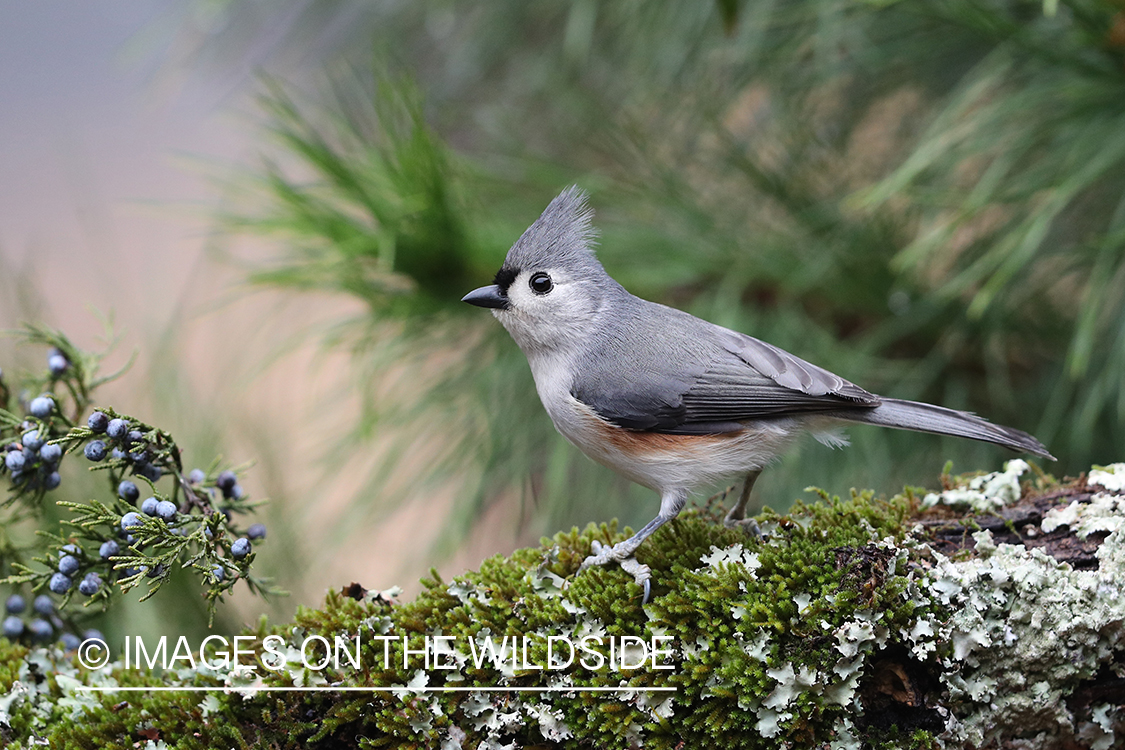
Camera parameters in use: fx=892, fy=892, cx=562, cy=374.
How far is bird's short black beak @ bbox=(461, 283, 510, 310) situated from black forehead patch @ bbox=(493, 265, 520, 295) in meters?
0.01

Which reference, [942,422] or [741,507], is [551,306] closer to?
[741,507]

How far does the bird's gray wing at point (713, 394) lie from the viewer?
169cm

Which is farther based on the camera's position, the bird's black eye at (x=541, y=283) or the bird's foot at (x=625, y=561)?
the bird's black eye at (x=541, y=283)

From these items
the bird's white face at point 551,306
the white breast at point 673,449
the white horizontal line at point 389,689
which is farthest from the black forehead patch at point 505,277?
the white horizontal line at point 389,689

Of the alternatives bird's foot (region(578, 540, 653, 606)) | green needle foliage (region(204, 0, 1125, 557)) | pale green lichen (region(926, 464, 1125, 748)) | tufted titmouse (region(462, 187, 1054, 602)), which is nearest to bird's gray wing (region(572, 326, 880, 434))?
tufted titmouse (region(462, 187, 1054, 602))

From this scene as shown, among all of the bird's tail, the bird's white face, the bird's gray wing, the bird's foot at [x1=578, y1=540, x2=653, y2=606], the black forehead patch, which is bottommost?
the bird's foot at [x1=578, y1=540, x2=653, y2=606]

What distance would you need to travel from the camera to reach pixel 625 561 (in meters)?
1.61

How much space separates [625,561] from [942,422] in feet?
2.13

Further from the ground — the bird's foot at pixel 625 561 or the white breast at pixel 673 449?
the white breast at pixel 673 449

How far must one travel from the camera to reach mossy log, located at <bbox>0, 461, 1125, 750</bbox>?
55.4 inches

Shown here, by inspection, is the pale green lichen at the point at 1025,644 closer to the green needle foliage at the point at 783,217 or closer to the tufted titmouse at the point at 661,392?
the tufted titmouse at the point at 661,392

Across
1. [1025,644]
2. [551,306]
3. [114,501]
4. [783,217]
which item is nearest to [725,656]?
[1025,644]

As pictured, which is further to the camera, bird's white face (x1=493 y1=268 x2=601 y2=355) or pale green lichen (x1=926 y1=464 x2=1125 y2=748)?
bird's white face (x1=493 y1=268 x2=601 y2=355)

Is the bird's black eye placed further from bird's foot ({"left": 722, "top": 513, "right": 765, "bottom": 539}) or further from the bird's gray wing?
Answer: bird's foot ({"left": 722, "top": 513, "right": 765, "bottom": 539})
